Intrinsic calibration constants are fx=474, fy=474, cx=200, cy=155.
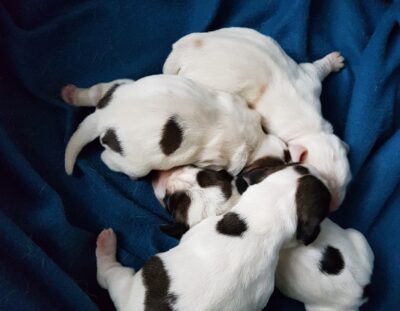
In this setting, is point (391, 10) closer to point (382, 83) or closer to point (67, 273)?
point (382, 83)

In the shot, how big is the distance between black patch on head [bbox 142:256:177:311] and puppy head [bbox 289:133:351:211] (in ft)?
2.78

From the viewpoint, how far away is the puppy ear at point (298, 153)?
2.25 metres

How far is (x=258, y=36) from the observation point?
252 cm

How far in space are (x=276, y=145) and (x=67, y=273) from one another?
1163mm

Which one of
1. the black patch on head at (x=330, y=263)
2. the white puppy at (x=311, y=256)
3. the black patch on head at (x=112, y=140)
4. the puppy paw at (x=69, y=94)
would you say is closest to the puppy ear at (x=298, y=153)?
the white puppy at (x=311, y=256)

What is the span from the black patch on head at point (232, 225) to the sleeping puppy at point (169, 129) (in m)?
0.43

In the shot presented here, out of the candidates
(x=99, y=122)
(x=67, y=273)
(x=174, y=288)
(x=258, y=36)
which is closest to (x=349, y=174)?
(x=258, y=36)

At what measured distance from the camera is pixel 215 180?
7.07ft

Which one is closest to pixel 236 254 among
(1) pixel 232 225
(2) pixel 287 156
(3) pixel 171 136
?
(1) pixel 232 225

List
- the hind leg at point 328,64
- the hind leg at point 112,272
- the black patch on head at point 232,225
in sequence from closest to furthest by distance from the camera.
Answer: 1. the black patch on head at point 232,225
2. the hind leg at point 112,272
3. the hind leg at point 328,64

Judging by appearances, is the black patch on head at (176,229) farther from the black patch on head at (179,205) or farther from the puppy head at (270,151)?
the puppy head at (270,151)

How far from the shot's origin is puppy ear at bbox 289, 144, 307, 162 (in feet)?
7.38

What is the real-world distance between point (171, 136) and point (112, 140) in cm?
27

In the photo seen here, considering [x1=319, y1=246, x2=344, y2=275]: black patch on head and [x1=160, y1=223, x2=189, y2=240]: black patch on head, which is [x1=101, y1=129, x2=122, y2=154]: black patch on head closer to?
[x1=160, y1=223, x2=189, y2=240]: black patch on head
